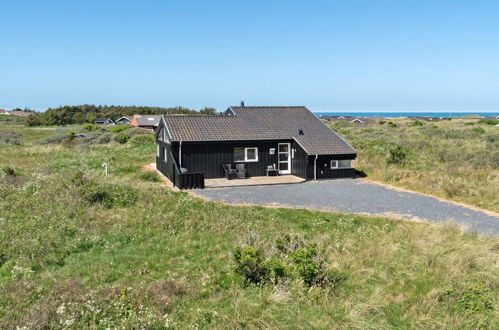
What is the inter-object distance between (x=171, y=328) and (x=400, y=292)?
4640 mm

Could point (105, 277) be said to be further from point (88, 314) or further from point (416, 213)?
point (416, 213)

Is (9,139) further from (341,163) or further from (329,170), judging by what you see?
(341,163)

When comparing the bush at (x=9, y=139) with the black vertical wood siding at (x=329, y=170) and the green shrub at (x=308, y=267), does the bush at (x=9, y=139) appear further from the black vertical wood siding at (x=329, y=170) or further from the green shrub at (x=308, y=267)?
the green shrub at (x=308, y=267)

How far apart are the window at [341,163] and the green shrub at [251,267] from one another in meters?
14.3

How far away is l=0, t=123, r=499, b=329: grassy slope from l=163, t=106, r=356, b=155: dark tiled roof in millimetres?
7654

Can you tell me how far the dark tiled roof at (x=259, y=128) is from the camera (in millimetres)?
22031

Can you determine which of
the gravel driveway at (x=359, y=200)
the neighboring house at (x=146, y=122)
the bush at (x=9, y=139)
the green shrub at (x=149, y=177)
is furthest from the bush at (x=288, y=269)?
the neighboring house at (x=146, y=122)

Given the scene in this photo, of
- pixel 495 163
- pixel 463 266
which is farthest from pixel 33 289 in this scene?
pixel 495 163

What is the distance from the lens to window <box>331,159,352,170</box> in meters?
22.4

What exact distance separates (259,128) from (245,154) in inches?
76.3

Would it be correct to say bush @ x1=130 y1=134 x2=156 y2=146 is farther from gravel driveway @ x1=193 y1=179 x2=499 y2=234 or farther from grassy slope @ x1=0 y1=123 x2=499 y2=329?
grassy slope @ x1=0 y1=123 x2=499 y2=329

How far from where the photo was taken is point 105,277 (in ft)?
28.4

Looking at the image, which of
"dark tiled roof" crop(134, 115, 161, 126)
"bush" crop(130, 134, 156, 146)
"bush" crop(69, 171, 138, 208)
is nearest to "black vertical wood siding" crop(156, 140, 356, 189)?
"bush" crop(69, 171, 138, 208)

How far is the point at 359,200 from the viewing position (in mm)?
16922
